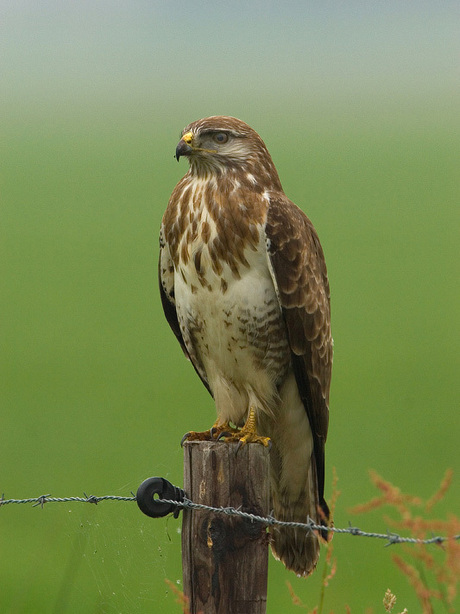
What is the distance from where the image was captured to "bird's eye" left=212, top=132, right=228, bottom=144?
4.11m

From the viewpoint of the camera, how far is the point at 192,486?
115 inches

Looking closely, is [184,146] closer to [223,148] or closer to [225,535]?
[223,148]

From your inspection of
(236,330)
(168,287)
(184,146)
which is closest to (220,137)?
(184,146)

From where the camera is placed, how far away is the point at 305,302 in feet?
13.2

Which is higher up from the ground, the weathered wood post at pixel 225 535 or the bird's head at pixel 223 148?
the bird's head at pixel 223 148

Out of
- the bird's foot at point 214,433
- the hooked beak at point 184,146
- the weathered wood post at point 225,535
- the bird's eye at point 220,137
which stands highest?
the bird's eye at point 220,137

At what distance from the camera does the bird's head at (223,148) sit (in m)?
4.07

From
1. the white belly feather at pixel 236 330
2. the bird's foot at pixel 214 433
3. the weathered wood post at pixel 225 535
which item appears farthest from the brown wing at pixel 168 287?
the weathered wood post at pixel 225 535

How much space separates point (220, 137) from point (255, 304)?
0.81 meters

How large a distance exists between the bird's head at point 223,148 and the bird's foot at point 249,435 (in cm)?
112

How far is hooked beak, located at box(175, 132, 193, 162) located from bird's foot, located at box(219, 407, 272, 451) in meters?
1.21

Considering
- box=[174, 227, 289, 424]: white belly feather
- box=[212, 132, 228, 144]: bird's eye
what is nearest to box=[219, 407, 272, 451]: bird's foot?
box=[174, 227, 289, 424]: white belly feather

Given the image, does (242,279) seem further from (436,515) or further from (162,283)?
(436,515)

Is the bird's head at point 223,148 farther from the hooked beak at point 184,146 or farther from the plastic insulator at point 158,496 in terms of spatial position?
the plastic insulator at point 158,496
